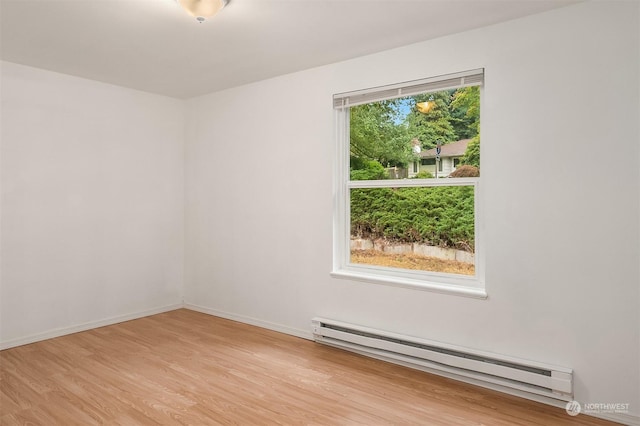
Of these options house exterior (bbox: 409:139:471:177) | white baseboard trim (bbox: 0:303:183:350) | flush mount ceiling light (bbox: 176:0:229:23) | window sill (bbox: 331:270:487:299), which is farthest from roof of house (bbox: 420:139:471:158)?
white baseboard trim (bbox: 0:303:183:350)

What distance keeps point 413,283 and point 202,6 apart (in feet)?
8.14

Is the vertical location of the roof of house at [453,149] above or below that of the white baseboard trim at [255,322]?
above

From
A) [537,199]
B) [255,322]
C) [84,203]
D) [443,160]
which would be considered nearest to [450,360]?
[537,199]

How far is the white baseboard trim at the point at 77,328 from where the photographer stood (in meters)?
3.80

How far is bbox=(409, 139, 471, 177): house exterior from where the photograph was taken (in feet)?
10.9

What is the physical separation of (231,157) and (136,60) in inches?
54.1

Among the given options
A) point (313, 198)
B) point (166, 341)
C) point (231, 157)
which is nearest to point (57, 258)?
point (166, 341)

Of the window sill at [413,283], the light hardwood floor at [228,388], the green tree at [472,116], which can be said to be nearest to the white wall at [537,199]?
the window sill at [413,283]

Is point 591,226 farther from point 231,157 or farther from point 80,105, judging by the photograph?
point 80,105

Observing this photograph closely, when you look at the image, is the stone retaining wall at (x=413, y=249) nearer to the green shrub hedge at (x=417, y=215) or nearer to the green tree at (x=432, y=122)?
the green shrub hedge at (x=417, y=215)

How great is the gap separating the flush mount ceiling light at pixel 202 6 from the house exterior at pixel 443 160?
6.27 ft

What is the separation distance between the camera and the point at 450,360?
3.07 metres

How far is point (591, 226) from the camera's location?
A: 8.63 feet

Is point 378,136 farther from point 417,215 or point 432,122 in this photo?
point 417,215
